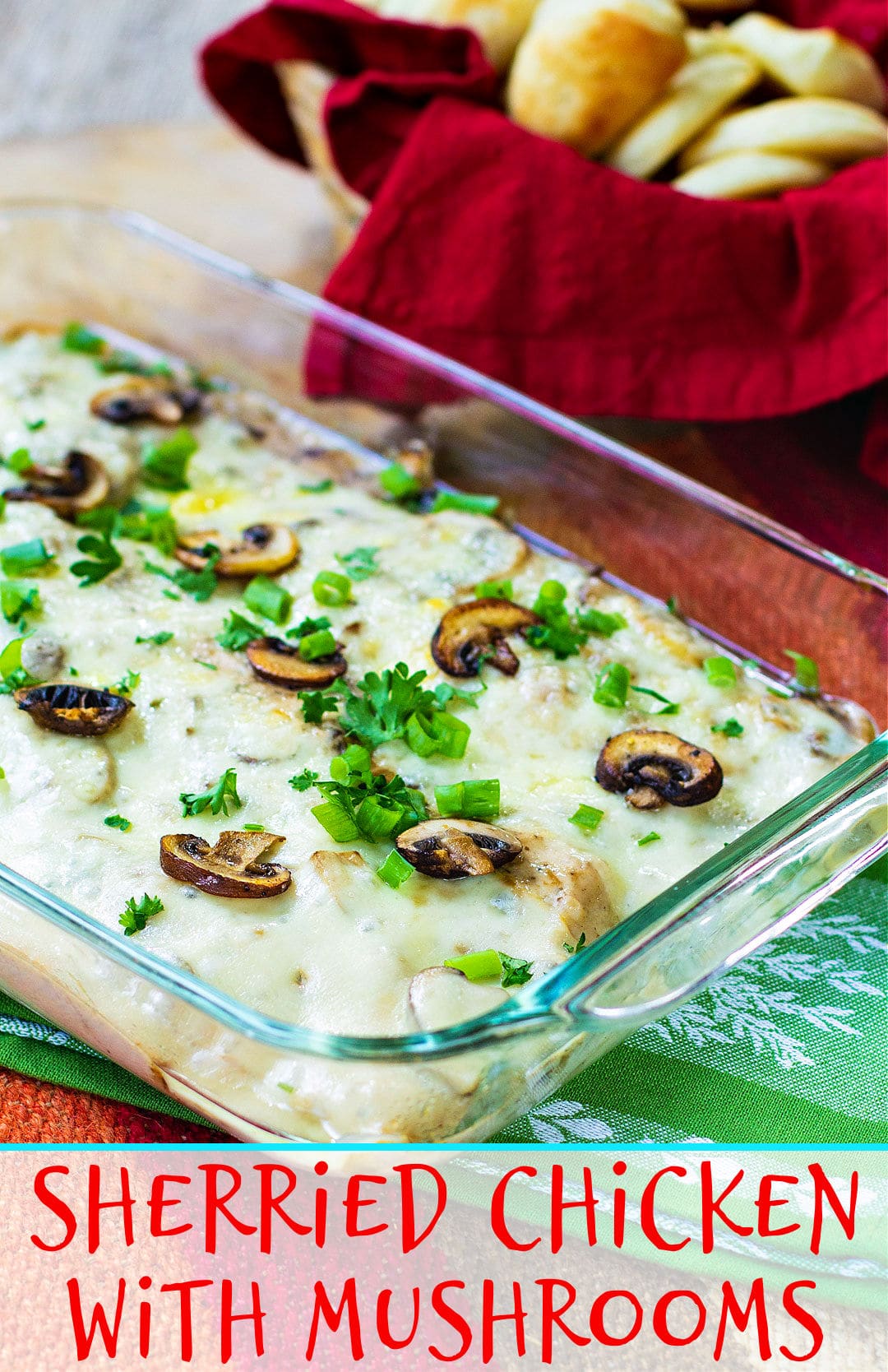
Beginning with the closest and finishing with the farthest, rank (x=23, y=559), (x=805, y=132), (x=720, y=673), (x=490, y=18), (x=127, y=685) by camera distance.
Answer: (x=127, y=685)
(x=720, y=673)
(x=23, y=559)
(x=805, y=132)
(x=490, y=18)

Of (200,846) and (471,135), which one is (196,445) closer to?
(471,135)

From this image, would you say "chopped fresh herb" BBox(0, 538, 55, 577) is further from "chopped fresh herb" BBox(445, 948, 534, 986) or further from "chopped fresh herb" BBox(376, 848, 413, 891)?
"chopped fresh herb" BBox(445, 948, 534, 986)

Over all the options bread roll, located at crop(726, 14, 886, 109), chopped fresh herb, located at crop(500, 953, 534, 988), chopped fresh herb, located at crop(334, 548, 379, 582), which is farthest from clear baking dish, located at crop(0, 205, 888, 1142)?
bread roll, located at crop(726, 14, 886, 109)

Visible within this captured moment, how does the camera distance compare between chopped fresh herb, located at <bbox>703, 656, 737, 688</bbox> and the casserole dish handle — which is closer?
the casserole dish handle

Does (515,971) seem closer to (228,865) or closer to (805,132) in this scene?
(228,865)

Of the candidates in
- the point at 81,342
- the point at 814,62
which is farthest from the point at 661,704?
the point at 81,342

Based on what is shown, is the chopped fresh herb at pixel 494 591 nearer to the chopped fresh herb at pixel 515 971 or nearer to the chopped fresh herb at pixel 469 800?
the chopped fresh herb at pixel 469 800
